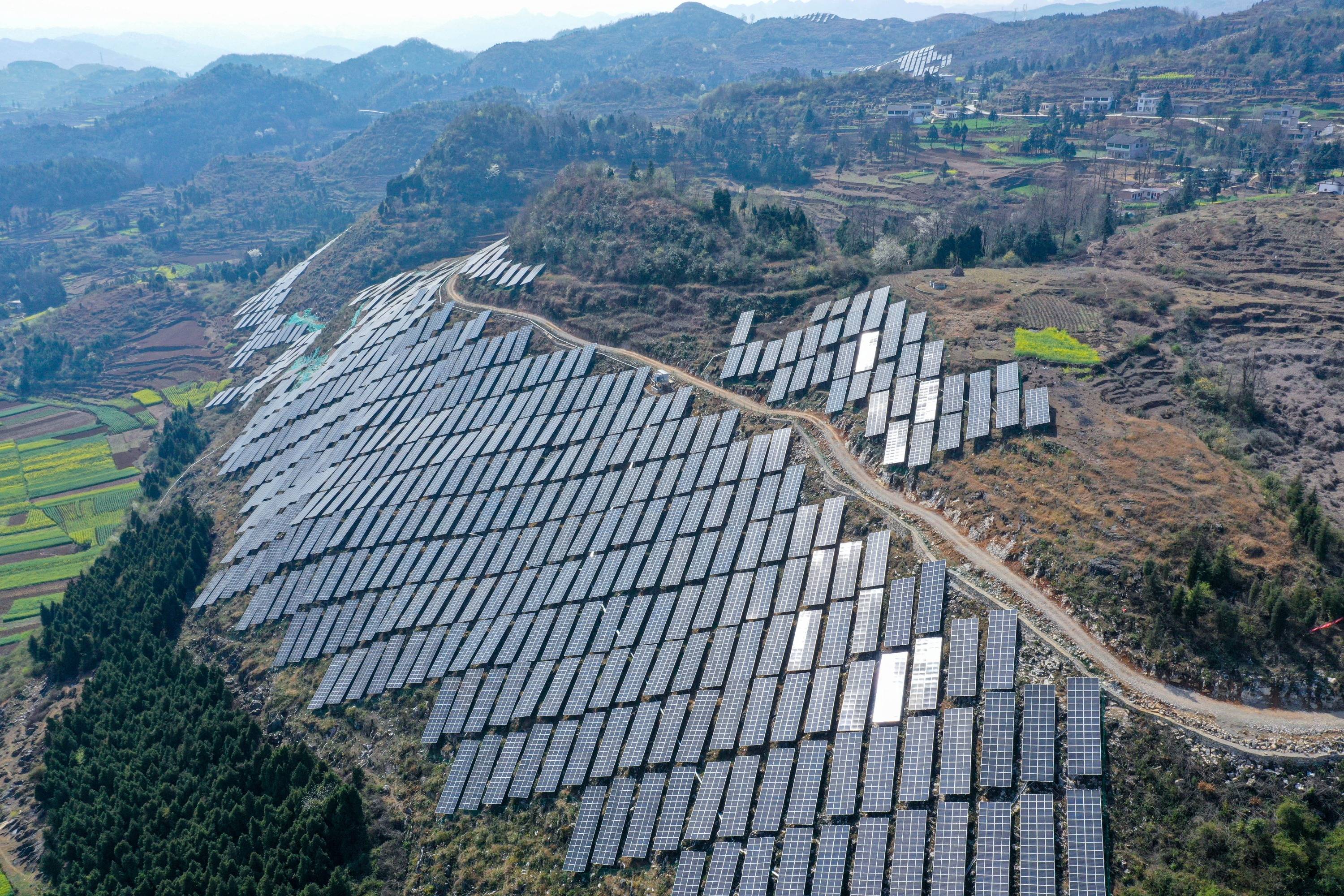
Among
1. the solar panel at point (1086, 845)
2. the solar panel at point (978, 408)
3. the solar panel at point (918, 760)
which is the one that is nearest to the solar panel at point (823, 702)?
the solar panel at point (918, 760)

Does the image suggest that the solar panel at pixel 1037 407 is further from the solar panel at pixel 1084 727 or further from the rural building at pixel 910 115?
the rural building at pixel 910 115

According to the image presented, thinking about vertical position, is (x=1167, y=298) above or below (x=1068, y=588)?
above

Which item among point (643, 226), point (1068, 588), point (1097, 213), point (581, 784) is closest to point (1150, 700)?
point (1068, 588)

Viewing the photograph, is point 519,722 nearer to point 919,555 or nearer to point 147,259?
point 919,555

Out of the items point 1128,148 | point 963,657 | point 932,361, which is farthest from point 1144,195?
point 963,657

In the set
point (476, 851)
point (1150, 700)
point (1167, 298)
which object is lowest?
point (476, 851)

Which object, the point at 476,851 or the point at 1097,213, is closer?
the point at 476,851
